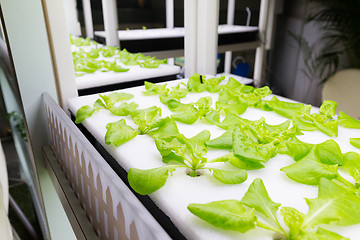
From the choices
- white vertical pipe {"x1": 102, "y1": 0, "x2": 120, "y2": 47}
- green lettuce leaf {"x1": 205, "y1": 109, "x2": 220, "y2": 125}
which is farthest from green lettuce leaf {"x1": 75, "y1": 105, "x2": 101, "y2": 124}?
white vertical pipe {"x1": 102, "y1": 0, "x2": 120, "y2": 47}

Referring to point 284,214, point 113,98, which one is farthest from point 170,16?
point 284,214

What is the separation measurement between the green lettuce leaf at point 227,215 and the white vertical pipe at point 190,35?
3.62 feet

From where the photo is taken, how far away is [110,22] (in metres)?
1.88

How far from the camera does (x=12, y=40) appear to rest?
96 cm

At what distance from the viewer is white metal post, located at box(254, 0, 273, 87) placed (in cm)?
268

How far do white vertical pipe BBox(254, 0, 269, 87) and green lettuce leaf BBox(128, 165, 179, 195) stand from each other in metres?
2.48

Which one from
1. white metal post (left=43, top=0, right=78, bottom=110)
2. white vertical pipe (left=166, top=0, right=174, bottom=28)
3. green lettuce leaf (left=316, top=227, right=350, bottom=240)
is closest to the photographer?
green lettuce leaf (left=316, top=227, right=350, bottom=240)

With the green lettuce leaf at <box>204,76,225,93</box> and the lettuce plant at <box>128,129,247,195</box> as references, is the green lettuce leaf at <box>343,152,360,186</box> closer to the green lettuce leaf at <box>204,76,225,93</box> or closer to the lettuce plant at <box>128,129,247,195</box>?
the lettuce plant at <box>128,129,247,195</box>

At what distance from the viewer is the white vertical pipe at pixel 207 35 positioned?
4.22 feet

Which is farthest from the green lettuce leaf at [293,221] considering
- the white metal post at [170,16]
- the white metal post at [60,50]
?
the white metal post at [170,16]

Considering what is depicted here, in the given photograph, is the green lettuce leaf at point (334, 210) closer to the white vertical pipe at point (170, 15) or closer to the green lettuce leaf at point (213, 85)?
the green lettuce leaf at point (213, 85)

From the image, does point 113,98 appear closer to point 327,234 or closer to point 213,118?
point 213,118

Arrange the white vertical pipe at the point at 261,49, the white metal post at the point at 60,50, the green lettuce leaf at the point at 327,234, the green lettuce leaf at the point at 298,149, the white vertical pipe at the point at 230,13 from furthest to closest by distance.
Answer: the white vertical pipe at the point at 230,13 < the white vertical pipe at the point at 261,49 < the white metal post at the point at 60,50 < the green lettuce leaf at the point at 298,149 < the green lettuce leaf at the point at 327,234

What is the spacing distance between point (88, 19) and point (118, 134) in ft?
5.69
